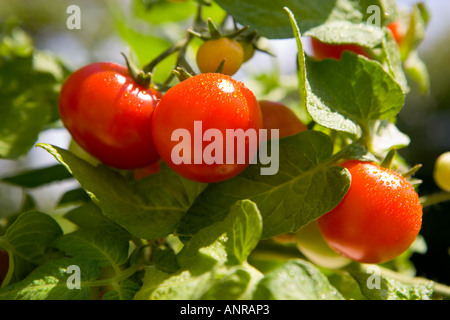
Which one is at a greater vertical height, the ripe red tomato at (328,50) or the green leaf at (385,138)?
the ripe red tomato at (328,50)

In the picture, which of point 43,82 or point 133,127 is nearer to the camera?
point 133,127

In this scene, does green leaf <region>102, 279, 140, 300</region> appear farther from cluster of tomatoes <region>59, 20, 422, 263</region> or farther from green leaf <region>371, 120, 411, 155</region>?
green leaf <region>371, 120, 411, 155</region>

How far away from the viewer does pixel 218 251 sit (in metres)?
0.24

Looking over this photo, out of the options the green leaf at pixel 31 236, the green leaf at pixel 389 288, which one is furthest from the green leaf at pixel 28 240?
the green leaf at pixel 389 288

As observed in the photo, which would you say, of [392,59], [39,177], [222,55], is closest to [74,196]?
[39,177]

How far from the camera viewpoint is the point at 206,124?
27 cm

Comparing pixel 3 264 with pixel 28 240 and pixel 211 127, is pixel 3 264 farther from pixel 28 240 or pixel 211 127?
pixel 211 127

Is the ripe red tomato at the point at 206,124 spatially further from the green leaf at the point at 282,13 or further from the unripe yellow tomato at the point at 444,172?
the unripe yellow tomato at the point at 444,172

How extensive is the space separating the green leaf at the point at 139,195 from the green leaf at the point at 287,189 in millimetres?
19

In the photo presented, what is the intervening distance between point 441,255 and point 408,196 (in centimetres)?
114

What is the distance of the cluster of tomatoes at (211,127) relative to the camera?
28cm

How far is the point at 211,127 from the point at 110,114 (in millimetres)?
85
